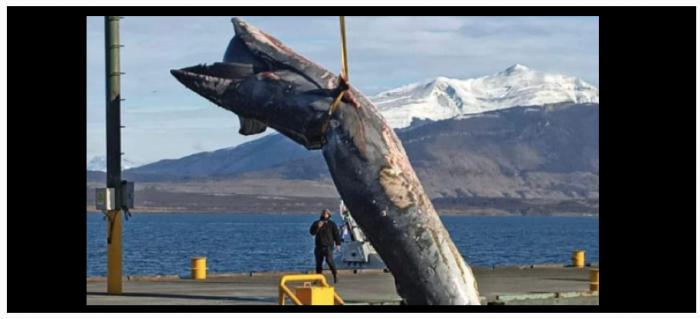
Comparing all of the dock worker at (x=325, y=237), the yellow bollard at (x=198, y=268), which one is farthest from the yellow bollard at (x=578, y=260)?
the dock worker at (x=325, y=237)

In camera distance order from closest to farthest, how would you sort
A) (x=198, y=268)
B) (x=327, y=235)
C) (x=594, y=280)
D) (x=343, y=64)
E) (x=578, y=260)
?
(x=343, y=64) → (x=594, y=280) → (x=327, y=235) → (x=198, y=268) → (x=578, y=260)

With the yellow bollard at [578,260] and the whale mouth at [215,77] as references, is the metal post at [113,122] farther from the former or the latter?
the yellow bollard at [578,260]

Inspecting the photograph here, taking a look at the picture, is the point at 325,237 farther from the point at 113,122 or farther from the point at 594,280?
the point at 113,122

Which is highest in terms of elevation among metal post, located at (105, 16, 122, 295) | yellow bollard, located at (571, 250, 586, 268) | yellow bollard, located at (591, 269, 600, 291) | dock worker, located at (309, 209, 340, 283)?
metal post, located at (105, 16, 122, 295)

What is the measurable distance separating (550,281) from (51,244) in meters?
15.9

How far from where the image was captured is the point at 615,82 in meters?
20.2

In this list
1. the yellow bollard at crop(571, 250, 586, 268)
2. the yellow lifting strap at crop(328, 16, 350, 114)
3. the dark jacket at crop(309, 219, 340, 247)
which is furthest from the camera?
the yellow bollard at crop(571, 250, 586, 268)

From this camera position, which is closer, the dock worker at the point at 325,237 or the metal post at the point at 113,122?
the metal post at the point at 113,122

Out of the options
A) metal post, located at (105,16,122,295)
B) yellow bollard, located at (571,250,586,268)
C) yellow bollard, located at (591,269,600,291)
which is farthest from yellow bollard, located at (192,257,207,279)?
yellow bollard, located at (571,250,586,268)

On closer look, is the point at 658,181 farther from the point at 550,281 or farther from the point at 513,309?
the point at 550,281

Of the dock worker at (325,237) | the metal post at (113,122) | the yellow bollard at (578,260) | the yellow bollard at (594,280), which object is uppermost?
the metal post at (113,122)

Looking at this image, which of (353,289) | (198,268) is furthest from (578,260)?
(353,289)

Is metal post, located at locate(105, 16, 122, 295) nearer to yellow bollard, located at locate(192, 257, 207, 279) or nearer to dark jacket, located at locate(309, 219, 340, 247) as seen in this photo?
dark jacket, located at locate(309, 219, 340, 247)

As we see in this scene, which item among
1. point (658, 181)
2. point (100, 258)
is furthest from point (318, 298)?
point (100, 258)
